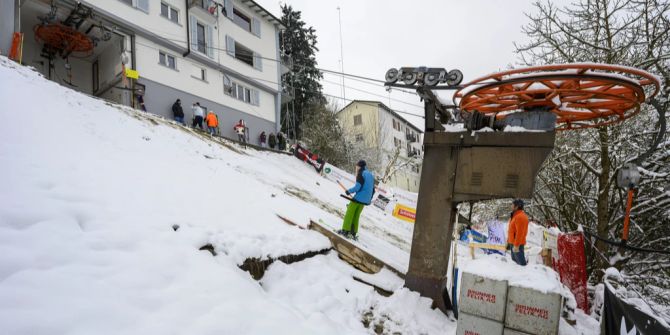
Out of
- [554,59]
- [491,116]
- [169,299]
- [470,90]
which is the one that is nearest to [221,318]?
[169,299]

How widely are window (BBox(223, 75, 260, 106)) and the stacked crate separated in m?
20.7

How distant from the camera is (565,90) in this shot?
4391mm

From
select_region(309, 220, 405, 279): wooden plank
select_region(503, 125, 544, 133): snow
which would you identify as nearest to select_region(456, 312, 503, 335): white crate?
select_region(309, 220, 405, 279): wooden plank

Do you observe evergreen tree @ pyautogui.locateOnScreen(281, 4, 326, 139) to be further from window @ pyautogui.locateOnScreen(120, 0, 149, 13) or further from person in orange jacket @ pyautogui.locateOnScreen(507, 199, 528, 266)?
person in orange jacket @ pyautogui.locateOnScreen(507, 199, 528, 266)

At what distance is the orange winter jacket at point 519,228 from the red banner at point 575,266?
2.50 ft

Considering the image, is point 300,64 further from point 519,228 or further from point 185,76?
point 519,228

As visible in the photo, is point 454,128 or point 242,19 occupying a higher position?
point 242,19

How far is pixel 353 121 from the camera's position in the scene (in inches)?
1735

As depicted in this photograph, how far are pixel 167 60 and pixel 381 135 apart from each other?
87.0ft

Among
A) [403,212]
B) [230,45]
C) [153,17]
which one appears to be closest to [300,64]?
[230,45]

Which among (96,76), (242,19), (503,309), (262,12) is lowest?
(503,309)

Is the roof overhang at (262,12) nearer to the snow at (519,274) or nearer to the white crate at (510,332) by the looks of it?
the snow at (519,274)

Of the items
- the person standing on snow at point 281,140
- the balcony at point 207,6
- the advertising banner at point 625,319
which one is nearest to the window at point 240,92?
the person standing on snow at point 281,140

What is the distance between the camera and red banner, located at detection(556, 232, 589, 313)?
6.58m
